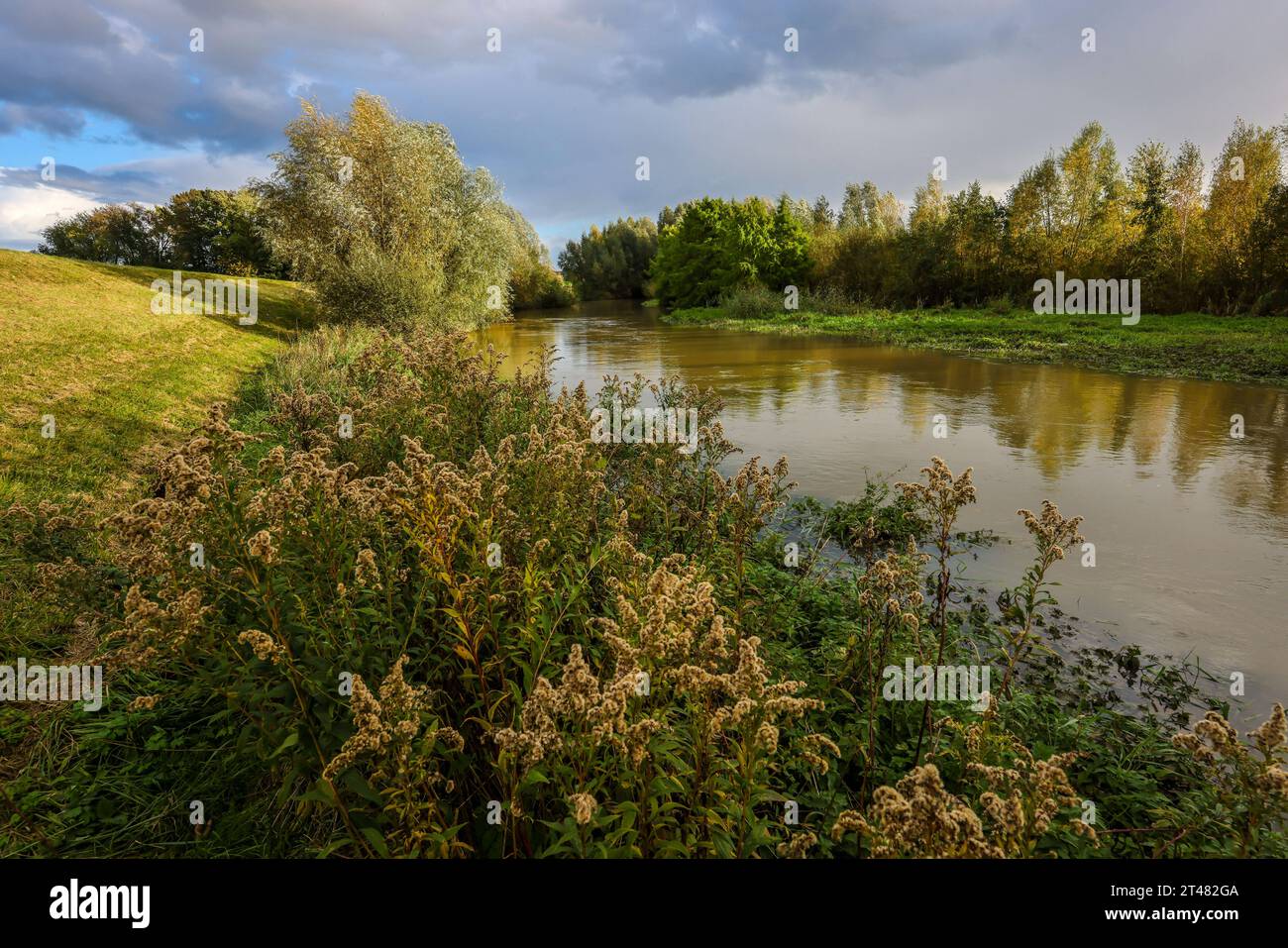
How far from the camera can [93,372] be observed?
37.6 feet

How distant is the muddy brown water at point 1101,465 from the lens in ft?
Result: 16.7

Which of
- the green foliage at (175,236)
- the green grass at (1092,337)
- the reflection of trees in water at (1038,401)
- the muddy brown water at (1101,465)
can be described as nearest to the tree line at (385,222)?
the reflection of trees in water at (1038,401)

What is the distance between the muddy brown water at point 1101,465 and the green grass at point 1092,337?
74.3 inches

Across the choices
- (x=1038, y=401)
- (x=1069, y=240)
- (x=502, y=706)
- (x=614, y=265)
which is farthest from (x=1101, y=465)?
(x=614, y=265)

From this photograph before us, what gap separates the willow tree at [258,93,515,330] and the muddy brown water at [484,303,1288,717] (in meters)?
10.0

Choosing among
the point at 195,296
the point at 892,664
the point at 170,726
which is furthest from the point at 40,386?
the point at 195,296

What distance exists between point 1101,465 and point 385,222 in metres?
28.1

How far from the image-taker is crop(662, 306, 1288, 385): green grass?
56.4 feet

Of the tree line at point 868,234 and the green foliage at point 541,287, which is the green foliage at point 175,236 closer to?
the tree line at point 868,234

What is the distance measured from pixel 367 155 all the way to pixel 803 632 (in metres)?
30.5

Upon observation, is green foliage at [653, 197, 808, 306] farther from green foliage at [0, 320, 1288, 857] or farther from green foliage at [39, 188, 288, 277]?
green foliage at [0, 320, 1288, 857]

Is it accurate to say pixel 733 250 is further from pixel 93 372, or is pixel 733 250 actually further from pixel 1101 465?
pixel 93 372

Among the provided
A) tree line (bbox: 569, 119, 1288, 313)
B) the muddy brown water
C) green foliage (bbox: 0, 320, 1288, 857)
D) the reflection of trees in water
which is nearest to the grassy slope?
green foliage (bbox: 0, 320, 1288, 857)

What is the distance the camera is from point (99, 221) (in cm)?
6894
